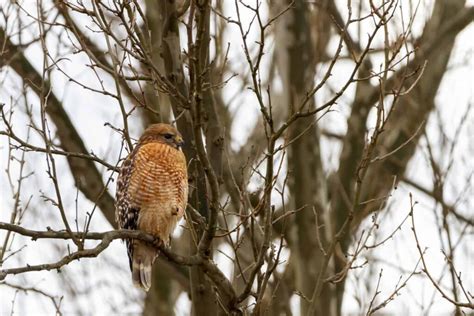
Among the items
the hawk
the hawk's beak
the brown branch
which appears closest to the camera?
the hawk

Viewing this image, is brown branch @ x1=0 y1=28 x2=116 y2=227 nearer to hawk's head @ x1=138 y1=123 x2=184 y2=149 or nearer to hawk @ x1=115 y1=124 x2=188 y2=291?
hawk's head @ x1=138 y1=123 x2=184 y2=149

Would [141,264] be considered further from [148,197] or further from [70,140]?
[70,140]

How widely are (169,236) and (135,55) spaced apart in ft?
5.37

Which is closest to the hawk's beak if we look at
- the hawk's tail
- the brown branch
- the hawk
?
the hawk

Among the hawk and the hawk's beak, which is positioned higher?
the hawk's beak

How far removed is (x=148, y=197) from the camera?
701 cm

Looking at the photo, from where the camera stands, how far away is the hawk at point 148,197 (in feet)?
22.7

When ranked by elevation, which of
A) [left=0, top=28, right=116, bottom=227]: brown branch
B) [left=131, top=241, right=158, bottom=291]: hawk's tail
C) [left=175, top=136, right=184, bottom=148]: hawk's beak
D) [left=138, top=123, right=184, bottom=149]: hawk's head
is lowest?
[left=131, top=241, right=158, bottom=291]: hawk's tail

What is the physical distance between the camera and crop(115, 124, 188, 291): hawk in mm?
6922

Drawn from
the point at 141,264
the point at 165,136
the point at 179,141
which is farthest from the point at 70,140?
the point at 141,264

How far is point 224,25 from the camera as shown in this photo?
36.9 feet

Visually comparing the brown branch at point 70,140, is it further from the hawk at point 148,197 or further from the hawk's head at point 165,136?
the hawk at point 148,197

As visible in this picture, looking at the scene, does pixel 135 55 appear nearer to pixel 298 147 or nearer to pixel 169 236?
pixel 169 236

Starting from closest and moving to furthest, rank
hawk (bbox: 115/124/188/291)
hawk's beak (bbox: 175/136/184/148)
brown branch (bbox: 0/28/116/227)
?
hawk (bbox: 115/124/188/291) → hawk's beak (bbox: 175/136/184/148) → brown branch (bbox: 0/28/116/227)
